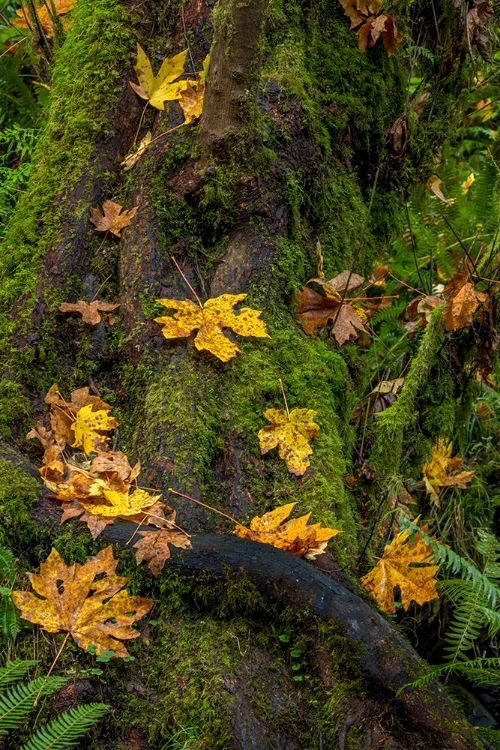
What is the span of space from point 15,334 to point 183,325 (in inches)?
24.8

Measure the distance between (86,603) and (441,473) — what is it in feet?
6.83

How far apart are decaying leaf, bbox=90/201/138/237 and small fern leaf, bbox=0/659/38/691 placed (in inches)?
67.9

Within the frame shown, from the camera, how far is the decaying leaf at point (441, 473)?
355 centimetres

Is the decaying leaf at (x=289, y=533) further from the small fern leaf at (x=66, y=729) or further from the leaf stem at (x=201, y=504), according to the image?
the small fern leaf at (x=66, y=729)

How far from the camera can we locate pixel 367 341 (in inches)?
166

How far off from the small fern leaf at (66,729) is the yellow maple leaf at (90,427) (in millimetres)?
959

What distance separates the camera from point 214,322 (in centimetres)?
269

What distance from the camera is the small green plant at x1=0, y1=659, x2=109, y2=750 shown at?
5.64 ft

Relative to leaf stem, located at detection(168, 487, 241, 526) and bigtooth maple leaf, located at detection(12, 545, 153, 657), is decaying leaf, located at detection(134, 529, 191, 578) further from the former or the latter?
leaf stem, located at detection(168, 487, 241, 526)

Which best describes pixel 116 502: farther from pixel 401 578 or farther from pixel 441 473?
pixel 441 473

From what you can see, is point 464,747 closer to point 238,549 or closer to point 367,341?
point 238,549

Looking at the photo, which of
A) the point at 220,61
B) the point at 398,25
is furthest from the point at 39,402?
the point at 398,25

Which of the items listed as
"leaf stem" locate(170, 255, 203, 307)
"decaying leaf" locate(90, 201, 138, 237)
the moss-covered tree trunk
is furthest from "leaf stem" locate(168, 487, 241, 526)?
"decaying leaf" locate(90, 201, 138, 237)

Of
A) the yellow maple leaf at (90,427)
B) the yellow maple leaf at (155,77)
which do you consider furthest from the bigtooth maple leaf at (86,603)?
the yellow maple leaf at (155,77)
